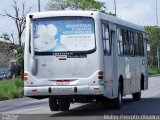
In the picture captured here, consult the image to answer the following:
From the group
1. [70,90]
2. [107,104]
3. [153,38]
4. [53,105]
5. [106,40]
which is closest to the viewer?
[70,90]

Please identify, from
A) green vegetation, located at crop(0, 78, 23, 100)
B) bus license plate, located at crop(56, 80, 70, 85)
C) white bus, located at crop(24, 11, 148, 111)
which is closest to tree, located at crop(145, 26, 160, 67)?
green vegetation, located at crop(0, 78, 23, 100)

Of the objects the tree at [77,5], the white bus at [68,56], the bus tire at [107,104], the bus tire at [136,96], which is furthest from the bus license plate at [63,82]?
the tree at [77,5]

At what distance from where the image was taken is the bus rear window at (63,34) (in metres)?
18.5

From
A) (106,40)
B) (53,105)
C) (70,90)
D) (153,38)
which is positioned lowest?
(53,105)

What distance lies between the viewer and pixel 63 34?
18.6 metres

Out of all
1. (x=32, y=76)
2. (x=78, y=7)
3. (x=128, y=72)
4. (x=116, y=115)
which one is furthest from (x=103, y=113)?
(x=78, y=7)

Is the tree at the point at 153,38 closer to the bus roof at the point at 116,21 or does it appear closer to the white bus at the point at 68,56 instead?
the bus roof at the point at 116,21

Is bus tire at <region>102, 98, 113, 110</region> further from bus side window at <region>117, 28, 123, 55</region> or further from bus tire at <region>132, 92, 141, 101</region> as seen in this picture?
bus tire at <region>132, 92, 141, 101</region>

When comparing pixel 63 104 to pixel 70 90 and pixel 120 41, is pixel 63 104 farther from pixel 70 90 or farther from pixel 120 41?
pixel 120 41

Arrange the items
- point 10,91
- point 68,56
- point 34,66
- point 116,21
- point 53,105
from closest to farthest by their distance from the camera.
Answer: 1. point 68,56
2. point 34,66
3. point 53,105
4. point 116,21
5. point 10,91

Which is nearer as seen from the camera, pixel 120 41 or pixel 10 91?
pixel 120 41

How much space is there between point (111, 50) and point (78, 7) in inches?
1743

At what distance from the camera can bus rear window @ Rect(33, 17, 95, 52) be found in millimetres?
18469

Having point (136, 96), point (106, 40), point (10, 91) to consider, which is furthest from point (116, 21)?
point (10, 91)
